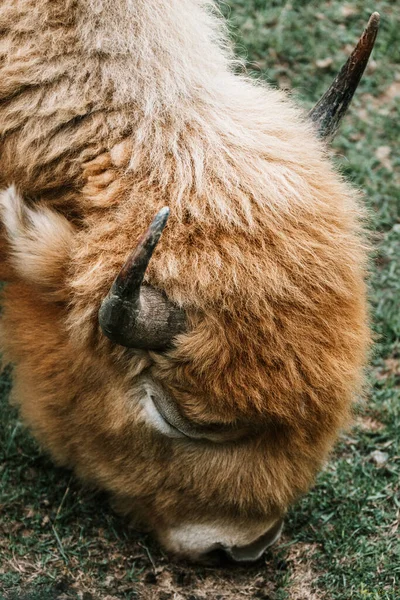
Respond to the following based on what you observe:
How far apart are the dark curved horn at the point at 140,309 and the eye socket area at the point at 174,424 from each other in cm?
28

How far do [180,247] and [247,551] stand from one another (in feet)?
5.49

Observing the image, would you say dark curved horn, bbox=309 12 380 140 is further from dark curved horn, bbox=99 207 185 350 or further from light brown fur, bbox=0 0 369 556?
dark curved horn, bbox=99 207 185 350

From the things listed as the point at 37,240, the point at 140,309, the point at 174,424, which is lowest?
the point at 174,424

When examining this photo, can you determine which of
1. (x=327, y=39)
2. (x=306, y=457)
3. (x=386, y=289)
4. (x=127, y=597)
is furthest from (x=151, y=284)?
(x=327, y=39)

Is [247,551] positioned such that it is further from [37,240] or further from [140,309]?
→ [37,240]

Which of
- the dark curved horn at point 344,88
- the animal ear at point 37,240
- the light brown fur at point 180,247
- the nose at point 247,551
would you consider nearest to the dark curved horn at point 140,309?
the light brown fur at point 180,247

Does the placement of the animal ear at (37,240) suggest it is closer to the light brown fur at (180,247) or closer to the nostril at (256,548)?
the light brown fur at (180,247)

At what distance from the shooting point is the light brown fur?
3.45 meters

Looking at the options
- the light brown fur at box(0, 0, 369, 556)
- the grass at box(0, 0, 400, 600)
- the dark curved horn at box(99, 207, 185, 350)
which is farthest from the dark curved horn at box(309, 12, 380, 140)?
the dark curved horn at box(99, 207, 185, 350)

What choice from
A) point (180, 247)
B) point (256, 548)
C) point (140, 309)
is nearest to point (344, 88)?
point (180, 247)

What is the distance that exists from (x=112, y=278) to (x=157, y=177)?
50 centimetres

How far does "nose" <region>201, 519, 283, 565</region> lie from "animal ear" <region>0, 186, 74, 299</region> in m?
1.54

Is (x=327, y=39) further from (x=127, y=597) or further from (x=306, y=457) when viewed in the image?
(x=127, y=597)

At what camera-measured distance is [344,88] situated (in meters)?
4.08
